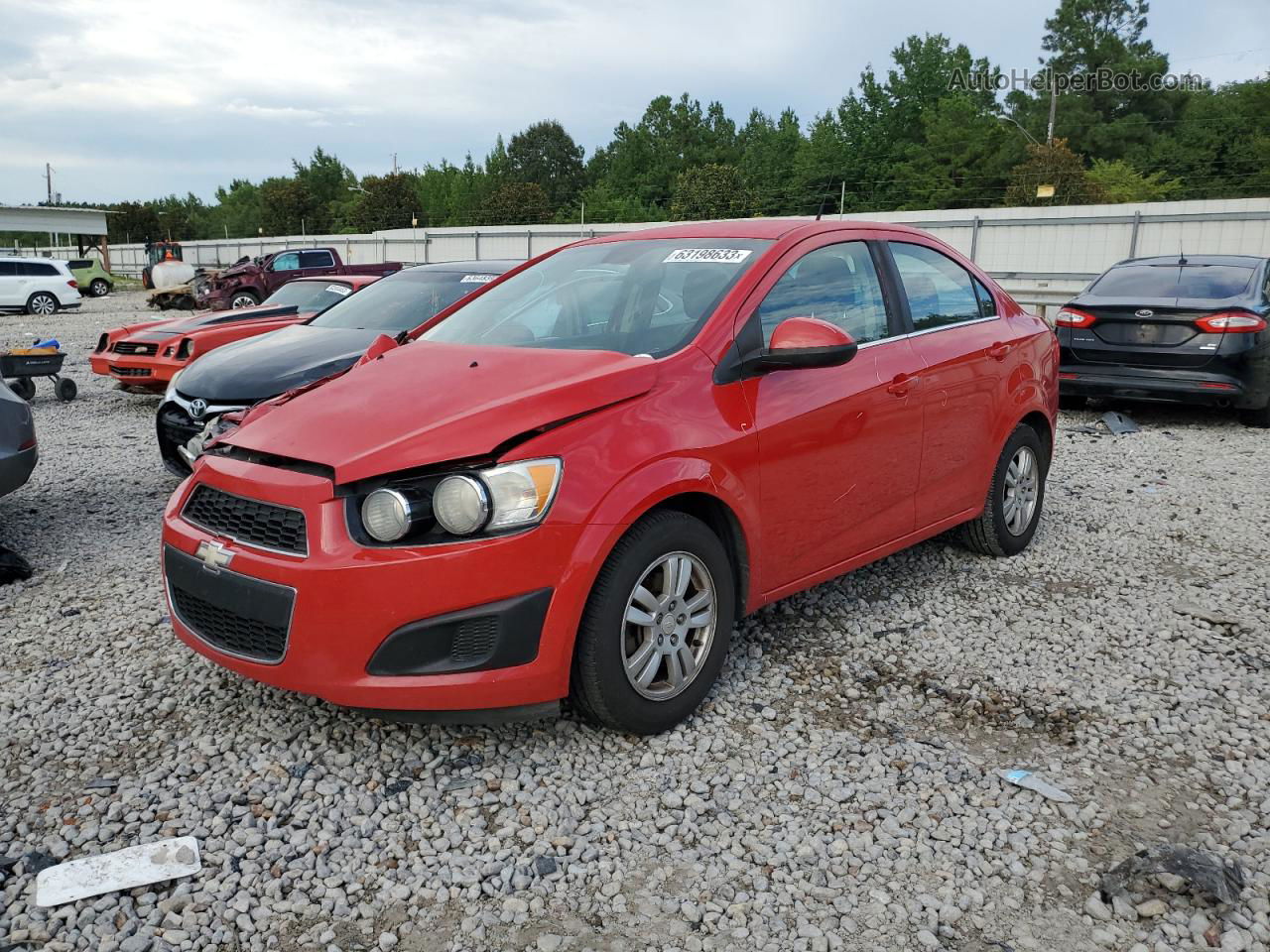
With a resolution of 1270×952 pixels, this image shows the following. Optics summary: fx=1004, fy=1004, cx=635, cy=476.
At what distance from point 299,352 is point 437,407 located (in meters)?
4.40

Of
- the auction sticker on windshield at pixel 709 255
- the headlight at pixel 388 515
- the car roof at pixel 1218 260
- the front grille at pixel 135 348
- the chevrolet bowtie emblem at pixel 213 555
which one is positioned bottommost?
the chevrolet bowtie emblem at pixel 213 555

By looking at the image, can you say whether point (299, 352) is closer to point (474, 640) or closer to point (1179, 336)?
point (474, 640)

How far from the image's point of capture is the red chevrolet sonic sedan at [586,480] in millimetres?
2957

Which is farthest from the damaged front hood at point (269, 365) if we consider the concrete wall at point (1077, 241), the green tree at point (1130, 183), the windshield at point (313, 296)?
the green tree at point (1130, 183)

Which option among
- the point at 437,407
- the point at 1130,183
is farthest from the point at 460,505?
the point at 1130,183

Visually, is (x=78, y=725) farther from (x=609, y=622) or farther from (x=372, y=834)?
(x=609, y=622)

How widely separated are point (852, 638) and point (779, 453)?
1.13 meters

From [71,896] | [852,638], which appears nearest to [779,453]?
[852,638]

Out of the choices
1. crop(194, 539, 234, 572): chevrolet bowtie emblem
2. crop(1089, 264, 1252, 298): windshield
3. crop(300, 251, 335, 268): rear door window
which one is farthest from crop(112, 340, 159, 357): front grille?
crop(300, 251, 335, 268): rear door window

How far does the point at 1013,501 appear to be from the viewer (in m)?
5.34

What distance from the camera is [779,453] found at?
3654 mm

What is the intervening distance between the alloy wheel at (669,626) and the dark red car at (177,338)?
6.89 m

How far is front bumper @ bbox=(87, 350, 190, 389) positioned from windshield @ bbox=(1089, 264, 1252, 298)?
882cm

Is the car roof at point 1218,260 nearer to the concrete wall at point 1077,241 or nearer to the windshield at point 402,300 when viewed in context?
the windshield at point 402,300
